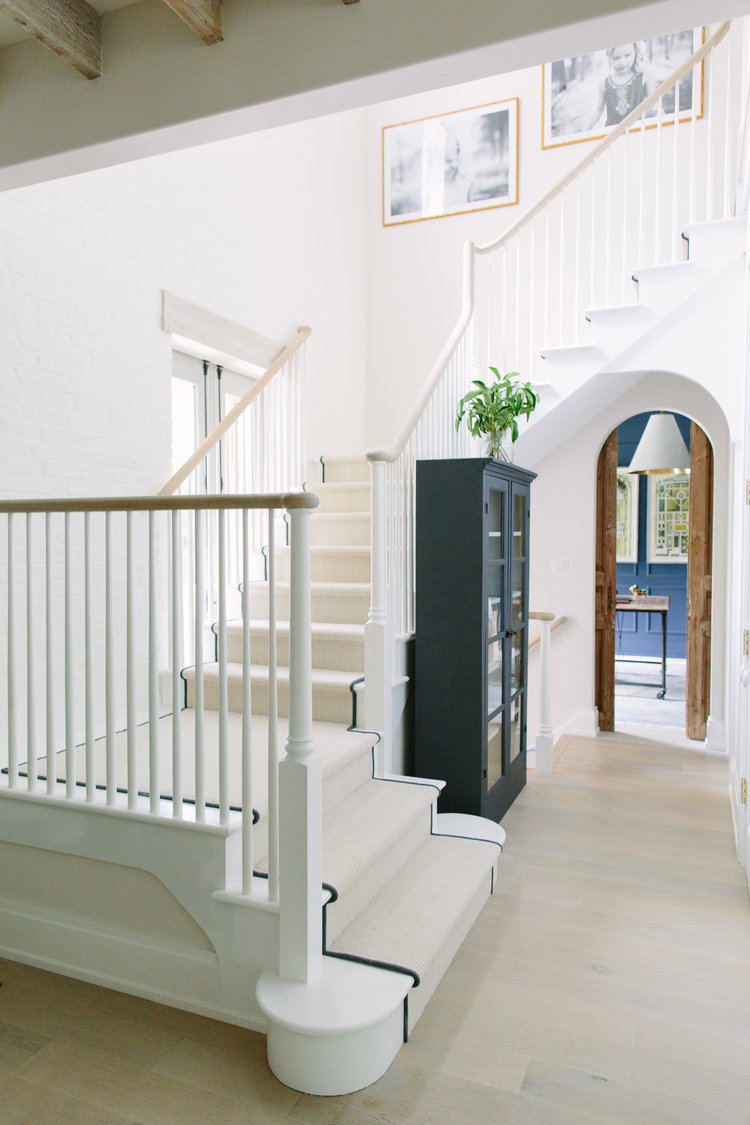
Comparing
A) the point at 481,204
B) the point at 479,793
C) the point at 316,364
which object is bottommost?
the point at 479,793

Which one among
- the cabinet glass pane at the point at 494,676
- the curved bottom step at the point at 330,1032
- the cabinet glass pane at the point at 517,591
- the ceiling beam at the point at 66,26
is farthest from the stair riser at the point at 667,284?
the curved bottom step at the point at 330,1032

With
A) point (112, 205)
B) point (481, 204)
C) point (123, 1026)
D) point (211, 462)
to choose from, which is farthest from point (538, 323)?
point (123, 1026)

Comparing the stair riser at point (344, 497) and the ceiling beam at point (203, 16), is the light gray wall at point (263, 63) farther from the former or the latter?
the stair riser at point (344, 497)

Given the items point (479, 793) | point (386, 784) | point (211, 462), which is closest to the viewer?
point (386, 784)

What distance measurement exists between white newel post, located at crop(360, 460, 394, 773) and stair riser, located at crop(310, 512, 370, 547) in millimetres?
1135

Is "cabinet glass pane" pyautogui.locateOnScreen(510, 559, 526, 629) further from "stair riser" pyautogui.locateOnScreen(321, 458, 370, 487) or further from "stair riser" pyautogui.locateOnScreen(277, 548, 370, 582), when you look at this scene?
"stair riser" pyautogui.locateOnScreen(321, 458, 370, 487)

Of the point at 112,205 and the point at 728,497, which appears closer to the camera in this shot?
the point at 112,205

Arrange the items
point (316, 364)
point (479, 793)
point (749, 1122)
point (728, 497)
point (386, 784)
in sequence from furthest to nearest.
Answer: point (316, 364) < point (728, 497) < point (479, 793) < point (386, 784) < point (749, 1122)

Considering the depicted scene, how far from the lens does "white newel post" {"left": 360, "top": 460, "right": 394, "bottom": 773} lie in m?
→ 3.14

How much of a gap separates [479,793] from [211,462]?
6.82ft

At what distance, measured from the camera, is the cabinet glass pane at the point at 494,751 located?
3438 mm

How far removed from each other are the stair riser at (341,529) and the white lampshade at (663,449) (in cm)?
292

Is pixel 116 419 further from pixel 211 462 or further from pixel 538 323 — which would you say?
pixel 538 323

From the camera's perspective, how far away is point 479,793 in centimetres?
332
